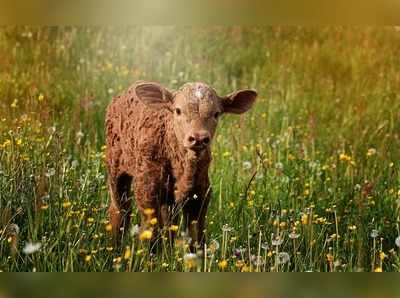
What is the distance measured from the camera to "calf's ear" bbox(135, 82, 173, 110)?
9.71 ft

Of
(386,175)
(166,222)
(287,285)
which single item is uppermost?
(386,175)

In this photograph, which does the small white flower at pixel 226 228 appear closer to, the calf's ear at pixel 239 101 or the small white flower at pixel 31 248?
the calf's ear at pixel 239 101

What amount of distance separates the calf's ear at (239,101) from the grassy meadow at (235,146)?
25cm

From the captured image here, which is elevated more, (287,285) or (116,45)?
(116,45)

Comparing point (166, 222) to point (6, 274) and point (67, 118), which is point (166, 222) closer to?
point (6, 274)

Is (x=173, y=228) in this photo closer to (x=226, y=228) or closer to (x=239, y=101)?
(x=226, y=228)

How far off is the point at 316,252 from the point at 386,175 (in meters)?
0.68

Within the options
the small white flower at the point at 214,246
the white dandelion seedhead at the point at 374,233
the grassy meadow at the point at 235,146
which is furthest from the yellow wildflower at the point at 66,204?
the white dandelion seedhead at the point at 374,233

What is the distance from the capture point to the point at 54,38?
3766mm

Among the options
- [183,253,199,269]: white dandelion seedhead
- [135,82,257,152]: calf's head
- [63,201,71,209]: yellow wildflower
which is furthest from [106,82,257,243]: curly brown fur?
[63,201,71,209]: yellow wildflower

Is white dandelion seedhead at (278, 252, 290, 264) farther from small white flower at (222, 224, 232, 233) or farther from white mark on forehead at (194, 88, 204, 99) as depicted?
white mark on forehead at (194, 88, 204, 99)
